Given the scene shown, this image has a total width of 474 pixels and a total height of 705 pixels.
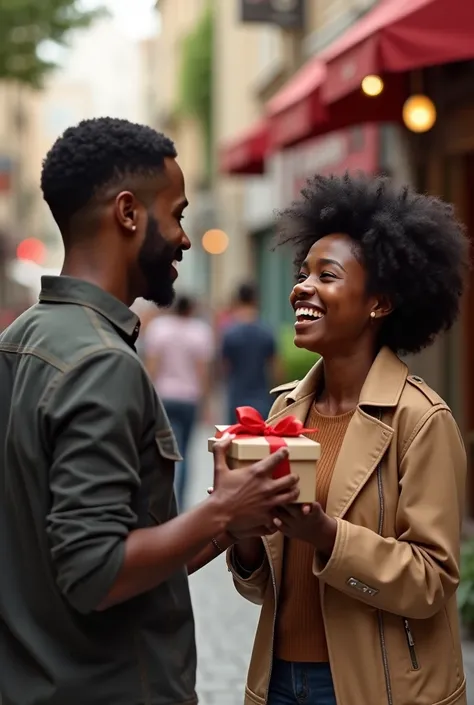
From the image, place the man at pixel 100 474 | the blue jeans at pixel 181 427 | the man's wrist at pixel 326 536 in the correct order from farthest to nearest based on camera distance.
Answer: the blue jeans at pixel 181 427 → the man's wrist at pixel 326 536 → the man at pixel 100 474

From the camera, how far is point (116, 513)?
6.68 feet

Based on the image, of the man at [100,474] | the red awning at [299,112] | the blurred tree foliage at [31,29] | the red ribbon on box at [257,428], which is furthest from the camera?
the blurred tree foliage at [31,29]

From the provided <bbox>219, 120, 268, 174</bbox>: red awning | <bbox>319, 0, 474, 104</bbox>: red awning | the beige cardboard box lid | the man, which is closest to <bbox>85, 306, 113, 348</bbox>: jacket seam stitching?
the man

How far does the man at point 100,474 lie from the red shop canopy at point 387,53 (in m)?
3.87

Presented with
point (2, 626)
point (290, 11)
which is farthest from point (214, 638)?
point (290, 11)

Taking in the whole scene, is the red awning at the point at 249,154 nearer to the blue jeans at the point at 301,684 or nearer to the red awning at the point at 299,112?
the red awning at the point at 299,112

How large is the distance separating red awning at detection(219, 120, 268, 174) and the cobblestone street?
3.68 metres

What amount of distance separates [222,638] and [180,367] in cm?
342

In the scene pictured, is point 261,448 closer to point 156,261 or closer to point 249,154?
point 156,261

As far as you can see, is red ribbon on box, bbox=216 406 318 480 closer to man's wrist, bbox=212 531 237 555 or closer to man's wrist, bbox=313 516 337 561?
man's wrist, bbox=313 516 337 561

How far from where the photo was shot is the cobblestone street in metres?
5.36

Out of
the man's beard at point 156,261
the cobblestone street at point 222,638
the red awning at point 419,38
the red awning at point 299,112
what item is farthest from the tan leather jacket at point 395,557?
the red awning at point 299,112

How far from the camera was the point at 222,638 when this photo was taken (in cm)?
629

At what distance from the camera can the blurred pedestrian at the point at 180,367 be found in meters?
9.33
